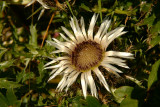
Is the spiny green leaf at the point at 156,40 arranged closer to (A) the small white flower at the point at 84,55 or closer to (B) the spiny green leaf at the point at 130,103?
(A) the small white flower at the point at 84,55

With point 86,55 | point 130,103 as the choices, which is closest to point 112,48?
point 86,55

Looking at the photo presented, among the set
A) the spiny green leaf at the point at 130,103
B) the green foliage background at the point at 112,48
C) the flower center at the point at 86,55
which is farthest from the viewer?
the flower center at the point at 86,55

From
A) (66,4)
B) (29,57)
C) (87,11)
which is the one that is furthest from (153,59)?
(29,57)

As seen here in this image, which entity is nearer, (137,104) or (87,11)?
(137,104)

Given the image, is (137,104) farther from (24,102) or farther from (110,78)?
(24,102)

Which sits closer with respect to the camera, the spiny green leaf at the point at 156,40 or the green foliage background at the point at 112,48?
the green foliage background at the point at 112,48

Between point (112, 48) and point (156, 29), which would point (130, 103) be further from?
point (156, 29)

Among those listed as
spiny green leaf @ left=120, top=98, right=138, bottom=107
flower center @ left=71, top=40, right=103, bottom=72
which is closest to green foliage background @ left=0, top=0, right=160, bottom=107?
spiny green leaf @ left=120, top=98, right=138, bottom=107

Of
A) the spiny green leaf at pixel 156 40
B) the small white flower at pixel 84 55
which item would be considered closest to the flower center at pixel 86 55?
the small white flower at pixel 84 55
